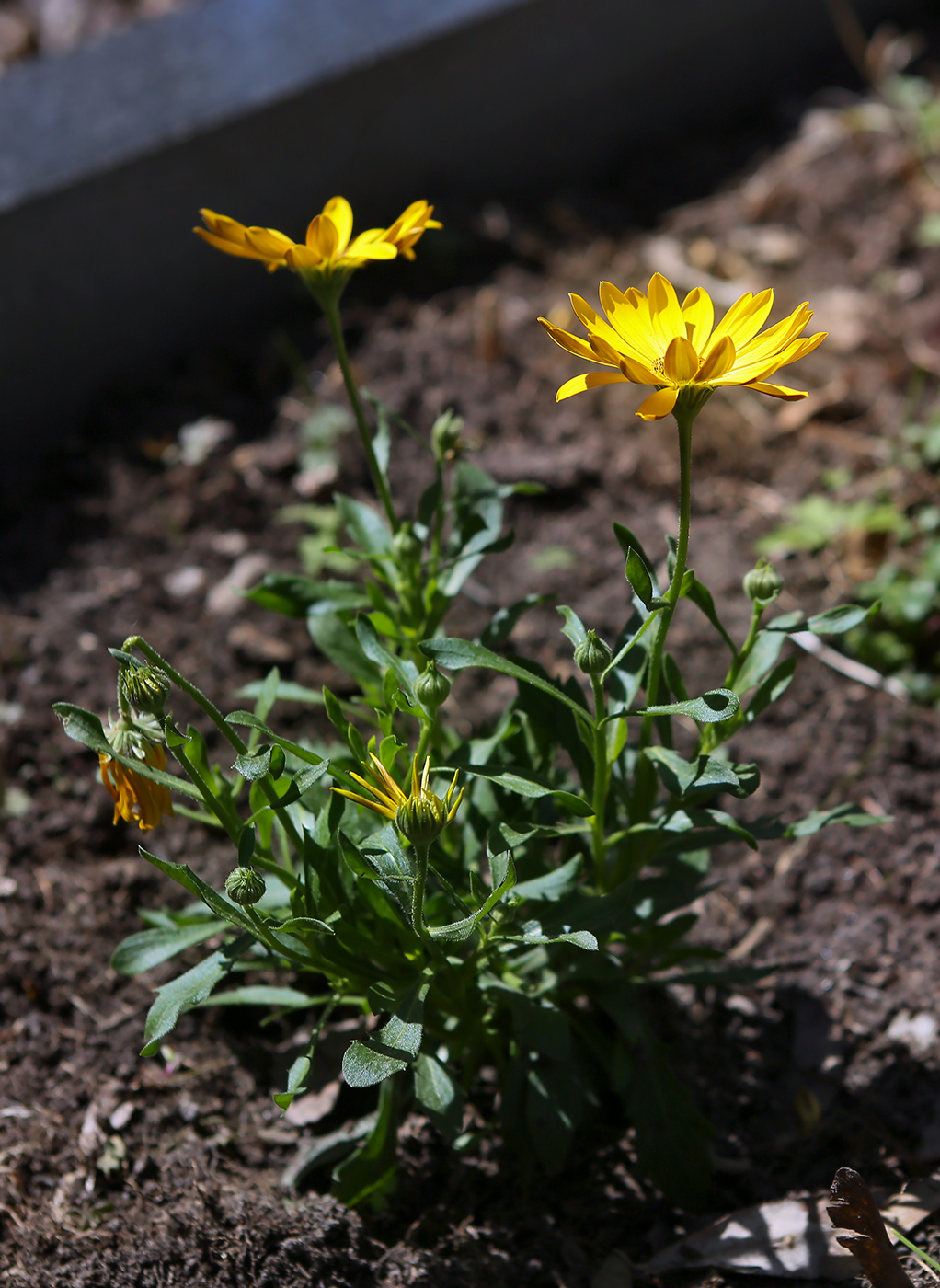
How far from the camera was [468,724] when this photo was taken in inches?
90.7

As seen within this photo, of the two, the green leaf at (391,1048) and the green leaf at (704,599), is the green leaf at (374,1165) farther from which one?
the green leaf at (704,599)

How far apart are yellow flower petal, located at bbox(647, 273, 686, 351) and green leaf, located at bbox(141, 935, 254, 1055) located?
900 millimetres

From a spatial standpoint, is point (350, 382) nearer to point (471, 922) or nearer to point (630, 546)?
point (630, 546)

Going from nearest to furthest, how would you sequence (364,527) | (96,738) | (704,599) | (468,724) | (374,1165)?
(96,738) → (704,599) → (374,1165) → (364,527) → (468,724)

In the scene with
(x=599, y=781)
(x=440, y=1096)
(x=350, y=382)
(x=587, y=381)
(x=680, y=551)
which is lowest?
(x=440, y=1096)

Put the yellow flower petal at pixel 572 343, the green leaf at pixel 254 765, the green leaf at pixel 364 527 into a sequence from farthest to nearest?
the green leaf at pixel 364 527
the green leaf at pixel 254 765
the yellow flower petal at pixel 572 343

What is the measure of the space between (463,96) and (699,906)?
2.82 m

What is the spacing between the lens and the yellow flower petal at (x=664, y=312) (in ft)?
4.04

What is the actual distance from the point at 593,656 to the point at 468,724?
1087 mm

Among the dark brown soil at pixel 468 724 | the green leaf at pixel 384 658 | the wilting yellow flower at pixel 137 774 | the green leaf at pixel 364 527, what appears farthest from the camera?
the green leaf at pixel 364 527

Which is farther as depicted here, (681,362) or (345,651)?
(345,651)

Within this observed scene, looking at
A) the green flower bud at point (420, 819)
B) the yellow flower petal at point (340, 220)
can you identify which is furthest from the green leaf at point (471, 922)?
the yellow flower petal at point (340, 220)

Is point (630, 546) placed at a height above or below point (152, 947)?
above

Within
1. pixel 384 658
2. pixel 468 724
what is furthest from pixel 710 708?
pixel 468 724
